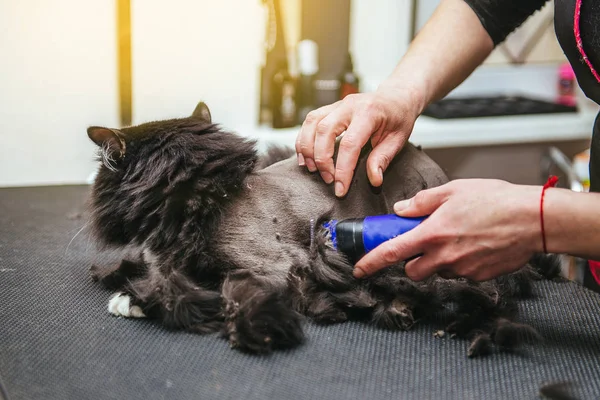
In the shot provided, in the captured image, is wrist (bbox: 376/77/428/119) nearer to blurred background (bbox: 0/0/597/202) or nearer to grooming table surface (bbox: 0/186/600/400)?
grooming table surface (bbox: 0/186/600/400)

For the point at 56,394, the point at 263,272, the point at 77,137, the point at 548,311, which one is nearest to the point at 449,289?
the point at 548,311

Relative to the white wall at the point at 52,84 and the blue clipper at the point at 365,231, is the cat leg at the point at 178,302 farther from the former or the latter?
the white wall at the point at 52,84

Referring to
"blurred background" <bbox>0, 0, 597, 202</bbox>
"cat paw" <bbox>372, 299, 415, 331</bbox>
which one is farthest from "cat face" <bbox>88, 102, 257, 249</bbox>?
"blurred background" <bbox>0, 0, 597, 202</bbox>

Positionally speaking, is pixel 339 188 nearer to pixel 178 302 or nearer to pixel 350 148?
pixel 350 148

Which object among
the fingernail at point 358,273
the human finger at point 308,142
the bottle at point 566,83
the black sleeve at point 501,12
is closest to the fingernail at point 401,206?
the fingernail at point 358,273

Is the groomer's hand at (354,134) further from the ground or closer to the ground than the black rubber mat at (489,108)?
further from the ground

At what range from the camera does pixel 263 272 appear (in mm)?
978

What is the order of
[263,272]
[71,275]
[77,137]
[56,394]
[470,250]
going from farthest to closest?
1. [77,137]
2. [71,275]
3. [263,272]
4. [470,250]
5. [56,394]

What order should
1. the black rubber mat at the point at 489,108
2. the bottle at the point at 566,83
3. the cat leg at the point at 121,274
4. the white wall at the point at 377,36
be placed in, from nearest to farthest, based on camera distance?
the cat leg at the point at 121,274, the black rubber mat at the point at 489,108, the white wall at the point at 377,36, the bottle at the point at 566,83

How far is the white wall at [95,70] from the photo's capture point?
6.38ft

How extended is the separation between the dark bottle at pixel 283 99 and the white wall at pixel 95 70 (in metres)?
0.08

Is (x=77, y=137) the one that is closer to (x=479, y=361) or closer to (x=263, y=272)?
(x=263, y=272)

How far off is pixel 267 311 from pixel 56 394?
29cm

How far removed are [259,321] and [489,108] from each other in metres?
1.75
